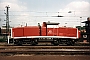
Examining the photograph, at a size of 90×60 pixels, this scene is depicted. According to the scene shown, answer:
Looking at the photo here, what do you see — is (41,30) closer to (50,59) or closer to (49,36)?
(49,36)

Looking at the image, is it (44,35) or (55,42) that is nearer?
(55,42)

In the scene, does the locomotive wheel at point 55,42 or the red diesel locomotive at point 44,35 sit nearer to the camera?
the locomotive wheel at point 55,42

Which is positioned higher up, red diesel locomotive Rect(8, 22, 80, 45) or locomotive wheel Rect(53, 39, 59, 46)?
red diesel locomotive Rect(8, 22, 80, 45)

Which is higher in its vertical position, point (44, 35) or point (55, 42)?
point (44, 35)

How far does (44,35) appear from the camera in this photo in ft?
86.8

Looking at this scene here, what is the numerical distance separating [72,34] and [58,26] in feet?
8.66

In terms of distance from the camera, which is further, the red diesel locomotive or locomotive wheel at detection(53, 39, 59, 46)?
the red diesel locomotive

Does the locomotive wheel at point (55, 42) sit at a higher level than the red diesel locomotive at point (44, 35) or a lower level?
lower

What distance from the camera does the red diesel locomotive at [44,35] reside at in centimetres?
2562

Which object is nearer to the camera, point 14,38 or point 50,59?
point 50,59

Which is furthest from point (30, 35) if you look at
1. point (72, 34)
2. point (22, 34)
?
point (72, 34)

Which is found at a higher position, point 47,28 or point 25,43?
point 47,28

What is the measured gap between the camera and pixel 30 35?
26.3m

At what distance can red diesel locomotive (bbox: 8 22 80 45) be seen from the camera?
84.1 ft
